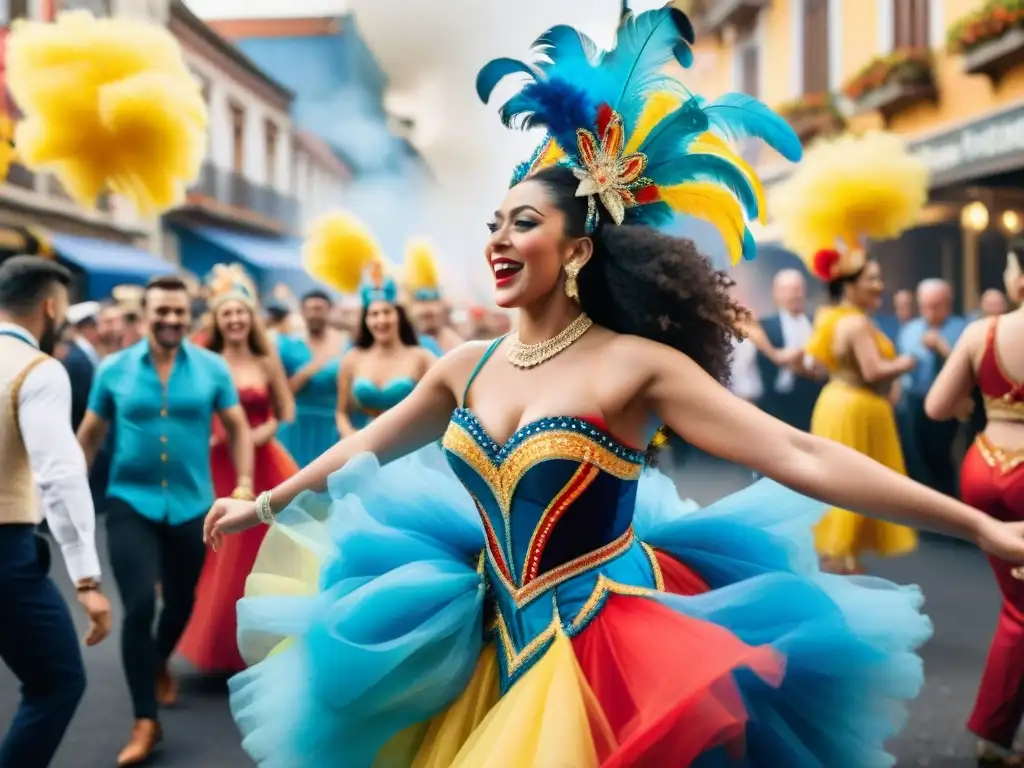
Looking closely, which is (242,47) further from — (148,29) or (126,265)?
(148,29)

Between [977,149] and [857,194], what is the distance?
16.0 feet

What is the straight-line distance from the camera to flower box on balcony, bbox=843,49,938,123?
1327 centimetres

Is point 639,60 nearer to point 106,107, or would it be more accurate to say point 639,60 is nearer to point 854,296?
point 106,107

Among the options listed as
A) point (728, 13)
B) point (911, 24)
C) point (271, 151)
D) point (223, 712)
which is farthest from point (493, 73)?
point (271, 151)

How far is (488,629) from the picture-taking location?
9.00ft

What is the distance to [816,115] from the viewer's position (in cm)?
1628

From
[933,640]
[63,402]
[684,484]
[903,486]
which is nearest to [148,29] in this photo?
[63,402]

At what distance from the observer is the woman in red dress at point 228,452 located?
5.80m

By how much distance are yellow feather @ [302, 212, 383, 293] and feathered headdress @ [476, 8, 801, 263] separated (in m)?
6.91

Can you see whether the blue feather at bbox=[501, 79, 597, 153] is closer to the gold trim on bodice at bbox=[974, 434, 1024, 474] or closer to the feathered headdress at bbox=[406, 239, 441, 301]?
the gold trim on bodice at bbox=[974, 434, 1024, 474]

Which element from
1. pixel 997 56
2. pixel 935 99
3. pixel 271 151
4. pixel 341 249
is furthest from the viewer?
pixel 271 151

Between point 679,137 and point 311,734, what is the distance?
1.63 meters

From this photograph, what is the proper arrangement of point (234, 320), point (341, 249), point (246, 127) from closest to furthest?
point (234, 320) → point (341, 249) → point (246, 127)

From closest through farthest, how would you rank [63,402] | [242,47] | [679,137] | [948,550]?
1. [679,137]
2. [63,402]
3. [948,550]
4. [242,47]
